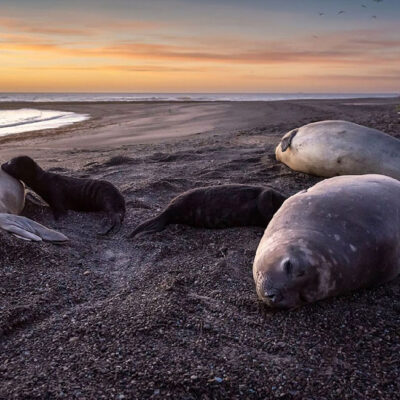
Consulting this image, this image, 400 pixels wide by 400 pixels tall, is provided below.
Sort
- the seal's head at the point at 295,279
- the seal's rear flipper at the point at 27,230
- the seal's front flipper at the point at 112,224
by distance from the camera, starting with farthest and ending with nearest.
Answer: the seal's front flipper at the point at 112,224 < the seal's rear flipper at the point at 27,230 < the seal's head at the point at 295,279

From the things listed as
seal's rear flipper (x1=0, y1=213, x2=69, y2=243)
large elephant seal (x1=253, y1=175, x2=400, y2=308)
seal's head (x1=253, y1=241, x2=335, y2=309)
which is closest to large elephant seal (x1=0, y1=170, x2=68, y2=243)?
seal's rear flipper (x1=0, y1=213, x2=69, y2=243)

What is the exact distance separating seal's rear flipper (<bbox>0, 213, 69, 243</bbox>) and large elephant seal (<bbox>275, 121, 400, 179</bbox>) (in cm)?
384

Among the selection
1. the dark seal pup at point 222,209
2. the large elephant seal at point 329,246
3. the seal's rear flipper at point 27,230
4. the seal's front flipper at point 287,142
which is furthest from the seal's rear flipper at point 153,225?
the seal's front flipper at point 287,142

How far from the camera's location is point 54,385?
97.9 inches

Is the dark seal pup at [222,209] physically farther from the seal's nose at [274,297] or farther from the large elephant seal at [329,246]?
the seal's nose at [274,297]

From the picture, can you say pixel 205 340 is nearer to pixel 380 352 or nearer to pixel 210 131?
pixel 380 352

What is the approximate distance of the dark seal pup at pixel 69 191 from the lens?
5.75 meters

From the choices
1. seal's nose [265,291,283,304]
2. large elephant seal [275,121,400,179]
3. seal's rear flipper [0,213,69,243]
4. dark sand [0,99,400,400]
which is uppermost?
large elephant seal [275,121,400,179]

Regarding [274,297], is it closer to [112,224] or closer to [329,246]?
[329,246]

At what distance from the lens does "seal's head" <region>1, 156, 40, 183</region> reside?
6414mm

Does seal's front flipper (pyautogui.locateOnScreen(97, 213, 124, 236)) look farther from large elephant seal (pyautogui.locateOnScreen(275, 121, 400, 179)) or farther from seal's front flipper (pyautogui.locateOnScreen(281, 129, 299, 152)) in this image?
seal's front flipper (pyautogui.locateOnScreen(281, 129, 299, 152))

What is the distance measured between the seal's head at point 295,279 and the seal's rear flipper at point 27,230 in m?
2.11

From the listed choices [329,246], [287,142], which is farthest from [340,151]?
[329,246]

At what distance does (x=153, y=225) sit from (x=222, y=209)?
2.37 ft
